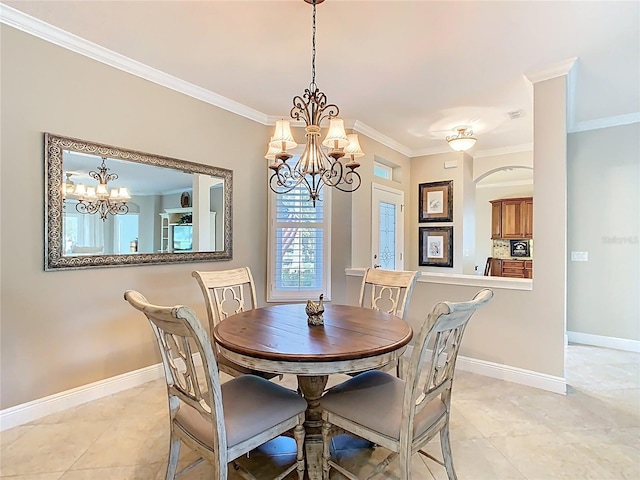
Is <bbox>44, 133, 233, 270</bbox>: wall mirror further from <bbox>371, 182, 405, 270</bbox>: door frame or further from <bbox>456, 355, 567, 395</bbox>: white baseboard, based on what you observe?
<bbox>456, 355, 567, 395</bbox>: white baseboard

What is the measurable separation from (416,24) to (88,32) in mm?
2255

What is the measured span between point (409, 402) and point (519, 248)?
7.94 m

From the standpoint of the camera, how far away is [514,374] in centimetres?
298

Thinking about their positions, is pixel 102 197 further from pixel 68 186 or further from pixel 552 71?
pixel 552 71

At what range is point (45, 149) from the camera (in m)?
2.34

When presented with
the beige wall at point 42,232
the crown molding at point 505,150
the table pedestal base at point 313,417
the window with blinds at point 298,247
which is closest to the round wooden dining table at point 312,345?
the table pedestal base at point 313,417

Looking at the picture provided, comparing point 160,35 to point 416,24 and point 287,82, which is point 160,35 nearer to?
point 287,82

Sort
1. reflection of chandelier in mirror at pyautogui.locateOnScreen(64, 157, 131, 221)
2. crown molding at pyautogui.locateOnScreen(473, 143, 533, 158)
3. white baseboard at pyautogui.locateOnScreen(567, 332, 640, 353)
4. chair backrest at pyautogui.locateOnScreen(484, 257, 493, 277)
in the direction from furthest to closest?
1. chair backrest at pyautogui.locateOnScreen(484, 257, 493, 277)
2. crown molding at pyautogui.locateOnScreen(473, 143, 533, 158)
3. white baseboard at pyautogui.locateOnScreen(567, 332, 640, 353)
4. reflection of chandelier in mirror at pyautogui.locateOnScreen(64, 157, 131, 221)

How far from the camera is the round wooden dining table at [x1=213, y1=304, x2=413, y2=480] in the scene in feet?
4.77

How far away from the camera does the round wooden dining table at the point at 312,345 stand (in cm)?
145

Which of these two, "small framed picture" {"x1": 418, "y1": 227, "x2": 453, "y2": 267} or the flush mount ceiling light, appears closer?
the flush mount ceiling light

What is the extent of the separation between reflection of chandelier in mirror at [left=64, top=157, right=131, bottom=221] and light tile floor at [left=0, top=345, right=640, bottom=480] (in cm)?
146

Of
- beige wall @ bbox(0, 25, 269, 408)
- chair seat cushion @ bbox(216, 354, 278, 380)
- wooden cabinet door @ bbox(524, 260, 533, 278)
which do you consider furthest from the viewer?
wooden cabinet door @ bbox(524, 260, 533, 278)

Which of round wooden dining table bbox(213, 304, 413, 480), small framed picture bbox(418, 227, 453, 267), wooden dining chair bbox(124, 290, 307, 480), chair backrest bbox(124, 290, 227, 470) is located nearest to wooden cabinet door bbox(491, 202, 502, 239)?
small framed picture bbox(418, 227, 453, 267)
